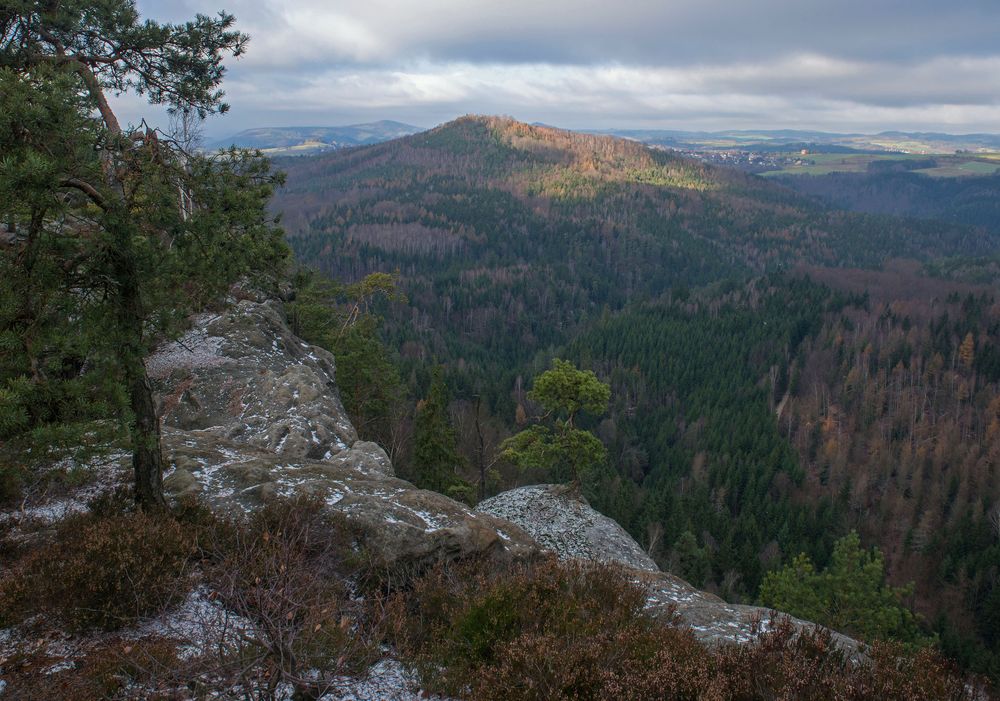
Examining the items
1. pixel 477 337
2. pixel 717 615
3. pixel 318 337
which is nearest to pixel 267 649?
pixel 717 615

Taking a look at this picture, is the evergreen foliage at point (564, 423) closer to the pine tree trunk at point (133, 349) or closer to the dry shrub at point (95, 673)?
the pine tree trunk at point (133, 349)

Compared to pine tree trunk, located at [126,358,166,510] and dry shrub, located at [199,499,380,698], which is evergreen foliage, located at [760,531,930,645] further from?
pine tree trunk, located at [126,358,166,510]

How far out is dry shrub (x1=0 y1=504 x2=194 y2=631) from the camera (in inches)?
274

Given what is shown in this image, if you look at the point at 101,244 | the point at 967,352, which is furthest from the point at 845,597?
the point at 967,352

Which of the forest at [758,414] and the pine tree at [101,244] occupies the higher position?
the pine tree at [101,244]

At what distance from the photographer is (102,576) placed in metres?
7.16

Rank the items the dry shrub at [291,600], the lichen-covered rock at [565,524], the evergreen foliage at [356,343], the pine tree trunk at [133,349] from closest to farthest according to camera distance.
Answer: the dry shrub at [291,600] → the pine tree trunk at [133,349] → the lichen-covered rock at [565,524] → the evergreen foliage at [356,343]

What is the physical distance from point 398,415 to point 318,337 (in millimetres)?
8354

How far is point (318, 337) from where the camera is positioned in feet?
107

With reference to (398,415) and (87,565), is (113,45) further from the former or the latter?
(398,415)

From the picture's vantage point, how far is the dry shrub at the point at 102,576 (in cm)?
696

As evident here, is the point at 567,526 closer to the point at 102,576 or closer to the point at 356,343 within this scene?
the point at 356,343

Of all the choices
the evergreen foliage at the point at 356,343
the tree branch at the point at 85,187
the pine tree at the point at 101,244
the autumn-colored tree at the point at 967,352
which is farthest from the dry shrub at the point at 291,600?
the autumn-colored tree at the point at 967,352

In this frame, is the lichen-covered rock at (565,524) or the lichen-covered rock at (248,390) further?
the lichen-covered rock at (565,524)
